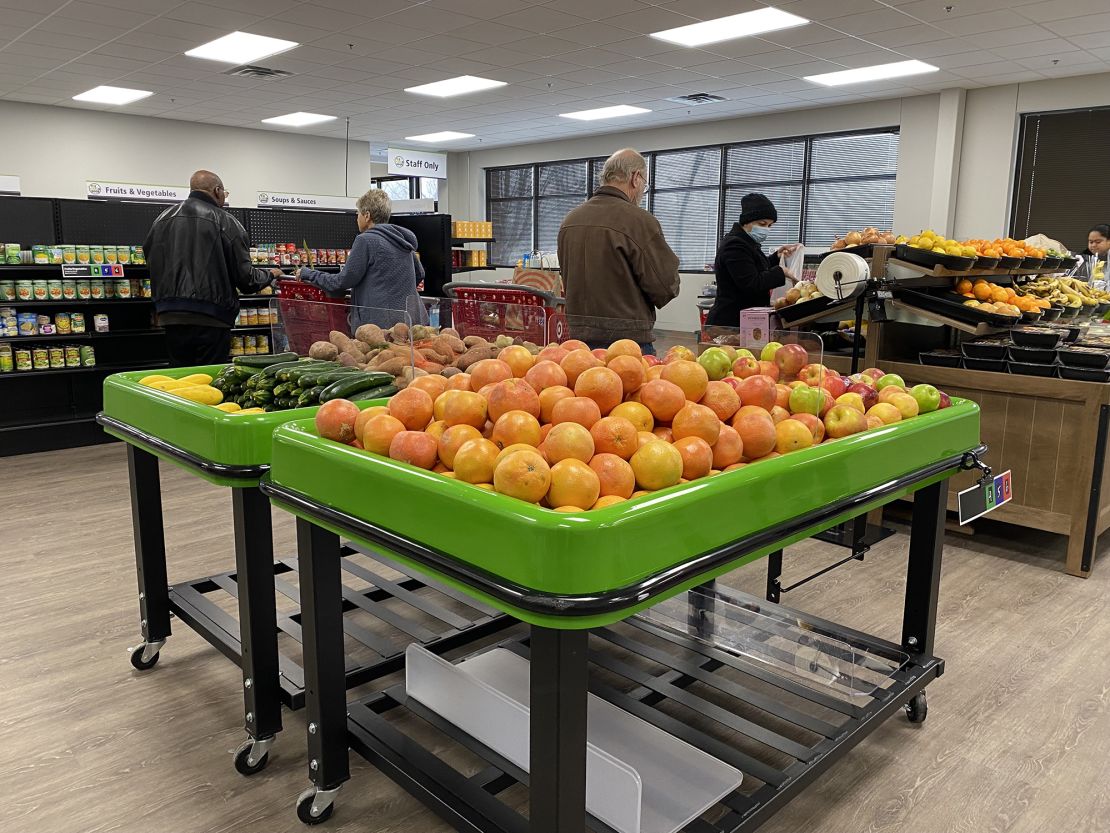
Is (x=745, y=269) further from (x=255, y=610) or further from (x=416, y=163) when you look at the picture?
(x=416, y=163)

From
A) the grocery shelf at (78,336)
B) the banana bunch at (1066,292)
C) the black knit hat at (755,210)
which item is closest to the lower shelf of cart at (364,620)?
the black knit hat at (755,210)

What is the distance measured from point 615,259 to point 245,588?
7.32 feet

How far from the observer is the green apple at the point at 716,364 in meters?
2.01

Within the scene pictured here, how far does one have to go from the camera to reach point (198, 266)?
5.36m

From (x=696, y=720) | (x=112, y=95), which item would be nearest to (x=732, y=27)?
A: (x=696, y=720)

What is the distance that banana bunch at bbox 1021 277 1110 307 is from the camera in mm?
5000

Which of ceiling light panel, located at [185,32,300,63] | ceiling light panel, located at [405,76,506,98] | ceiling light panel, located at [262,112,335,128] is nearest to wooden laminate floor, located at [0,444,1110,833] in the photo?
ceiling light panel, located at [185,32,300,63]

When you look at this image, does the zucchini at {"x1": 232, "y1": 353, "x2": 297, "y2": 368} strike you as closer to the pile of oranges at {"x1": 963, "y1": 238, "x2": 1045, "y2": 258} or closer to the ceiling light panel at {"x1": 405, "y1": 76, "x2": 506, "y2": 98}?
the pile of oranges at {"x1": 963, "y1": 238, "x2": 1045, "y2": 258}

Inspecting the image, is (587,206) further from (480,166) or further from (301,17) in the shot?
(480,166)

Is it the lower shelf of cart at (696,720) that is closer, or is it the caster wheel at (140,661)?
the lower shelf of cart at (696,720)

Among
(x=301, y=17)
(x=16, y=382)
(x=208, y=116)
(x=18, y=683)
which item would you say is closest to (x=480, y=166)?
(x=208, y=116)

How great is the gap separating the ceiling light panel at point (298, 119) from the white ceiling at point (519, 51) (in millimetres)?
360

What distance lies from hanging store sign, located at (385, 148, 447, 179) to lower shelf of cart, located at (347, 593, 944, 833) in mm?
14120

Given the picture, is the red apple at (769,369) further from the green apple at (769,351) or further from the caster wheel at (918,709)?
the caster wheel at (918,709)
